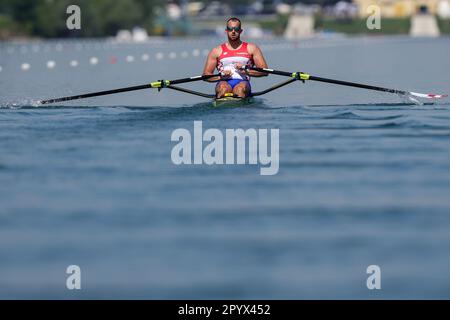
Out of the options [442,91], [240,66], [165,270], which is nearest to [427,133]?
[240,66]

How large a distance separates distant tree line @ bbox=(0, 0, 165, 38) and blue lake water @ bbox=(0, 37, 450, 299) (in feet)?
306

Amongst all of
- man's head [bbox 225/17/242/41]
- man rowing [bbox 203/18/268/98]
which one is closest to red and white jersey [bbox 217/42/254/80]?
man rowing [bbox 203/18/268/98]

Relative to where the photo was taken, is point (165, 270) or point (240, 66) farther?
point (240, 66)

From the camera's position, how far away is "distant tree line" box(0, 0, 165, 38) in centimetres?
11856

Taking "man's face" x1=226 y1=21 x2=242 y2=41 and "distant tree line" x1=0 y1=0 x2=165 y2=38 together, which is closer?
"man's face" x1=226 y1=21 x2=242 y2=41

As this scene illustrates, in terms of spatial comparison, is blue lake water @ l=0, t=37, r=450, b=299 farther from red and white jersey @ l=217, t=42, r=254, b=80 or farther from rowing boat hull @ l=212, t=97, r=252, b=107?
red and white jersey @ l=217, t=42, r=254, b=80

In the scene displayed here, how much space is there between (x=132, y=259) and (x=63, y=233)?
1124mm

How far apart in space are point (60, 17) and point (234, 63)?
318 ft

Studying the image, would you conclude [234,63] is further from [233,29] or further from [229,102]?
[229,102]

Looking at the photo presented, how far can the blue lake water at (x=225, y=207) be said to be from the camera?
10398mm

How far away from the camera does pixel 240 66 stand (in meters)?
22.0

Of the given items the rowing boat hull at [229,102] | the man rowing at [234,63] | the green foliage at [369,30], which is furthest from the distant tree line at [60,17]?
the rowing boat hull at [229,102]

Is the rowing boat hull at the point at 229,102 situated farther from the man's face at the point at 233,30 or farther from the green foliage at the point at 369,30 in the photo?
the green foliage at the point at 369,30

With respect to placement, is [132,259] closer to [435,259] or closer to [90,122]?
[435,259]
